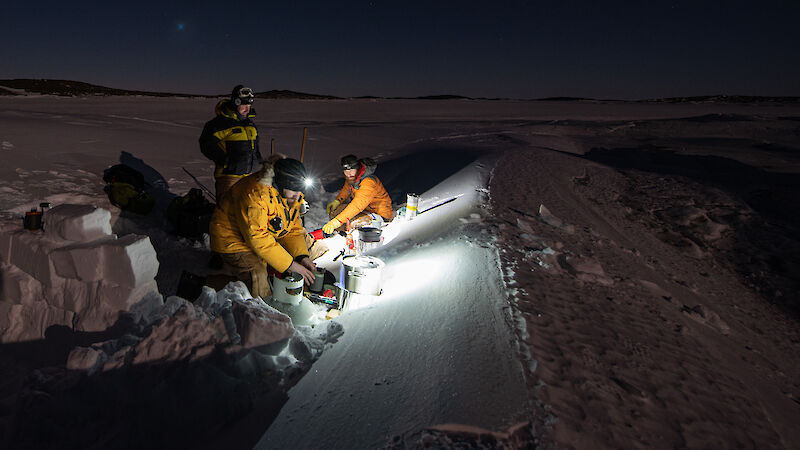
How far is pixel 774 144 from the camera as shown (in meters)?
10.4

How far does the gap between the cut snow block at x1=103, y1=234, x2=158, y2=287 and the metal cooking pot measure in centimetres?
136

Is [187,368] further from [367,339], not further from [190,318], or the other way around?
[367,339]

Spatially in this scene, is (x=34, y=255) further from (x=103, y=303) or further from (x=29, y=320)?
(x=103, y=303)

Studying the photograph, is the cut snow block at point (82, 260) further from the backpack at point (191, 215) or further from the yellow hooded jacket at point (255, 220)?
the backpack at point (191, 215)

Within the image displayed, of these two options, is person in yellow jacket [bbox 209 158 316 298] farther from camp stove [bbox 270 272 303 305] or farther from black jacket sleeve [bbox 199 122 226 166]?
black jacket sleeve [bbox 199 122 226 166]

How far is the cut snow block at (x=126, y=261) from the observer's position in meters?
2.60

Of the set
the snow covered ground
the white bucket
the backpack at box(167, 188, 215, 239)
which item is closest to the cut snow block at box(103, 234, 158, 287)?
the snow covered ground

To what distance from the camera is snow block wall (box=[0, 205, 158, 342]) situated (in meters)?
2.63

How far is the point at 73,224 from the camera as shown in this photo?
8.82 feet

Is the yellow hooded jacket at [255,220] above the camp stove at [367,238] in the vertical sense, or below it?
above

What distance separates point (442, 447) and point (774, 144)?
13590 mm

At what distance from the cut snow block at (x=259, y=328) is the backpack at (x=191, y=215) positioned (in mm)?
2689

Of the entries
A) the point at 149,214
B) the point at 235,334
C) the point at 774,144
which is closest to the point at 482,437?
the point at 235,334

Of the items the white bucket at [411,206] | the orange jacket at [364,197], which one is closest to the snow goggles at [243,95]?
the orange jacket at [364,197]
